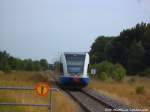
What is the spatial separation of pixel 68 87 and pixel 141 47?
5489cm

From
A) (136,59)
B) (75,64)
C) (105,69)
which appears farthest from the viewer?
(136,59)

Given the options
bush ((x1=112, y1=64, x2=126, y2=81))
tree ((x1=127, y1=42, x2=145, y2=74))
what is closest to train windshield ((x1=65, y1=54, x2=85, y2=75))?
bush ((x1=112, y1=64, x2=126, y2=81))

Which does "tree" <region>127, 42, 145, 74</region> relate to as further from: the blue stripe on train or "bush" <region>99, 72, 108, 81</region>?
the blue stripe on train

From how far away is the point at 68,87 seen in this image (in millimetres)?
47406

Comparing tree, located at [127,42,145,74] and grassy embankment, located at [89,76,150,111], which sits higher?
tree, located at [127,42,145,74]

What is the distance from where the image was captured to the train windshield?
44.9m

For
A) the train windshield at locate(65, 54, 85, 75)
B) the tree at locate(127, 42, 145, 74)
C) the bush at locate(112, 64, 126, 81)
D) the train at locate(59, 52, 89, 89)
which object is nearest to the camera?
the train at locate(59, 52, 89, 89)

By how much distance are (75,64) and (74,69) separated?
16.4 inches

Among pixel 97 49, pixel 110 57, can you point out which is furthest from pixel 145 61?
pixel 97 49

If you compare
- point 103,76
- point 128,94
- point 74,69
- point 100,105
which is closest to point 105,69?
point 103,76

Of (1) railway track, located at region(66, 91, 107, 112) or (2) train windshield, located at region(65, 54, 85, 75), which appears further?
(2) train windshield, located at region(65, 54, 85, 75)

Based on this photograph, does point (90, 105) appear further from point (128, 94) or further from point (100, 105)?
point (128, 94)

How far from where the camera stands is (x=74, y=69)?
4516 cm

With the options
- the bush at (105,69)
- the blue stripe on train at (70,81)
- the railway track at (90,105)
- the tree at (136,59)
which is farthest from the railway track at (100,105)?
the tree at (136,59)
